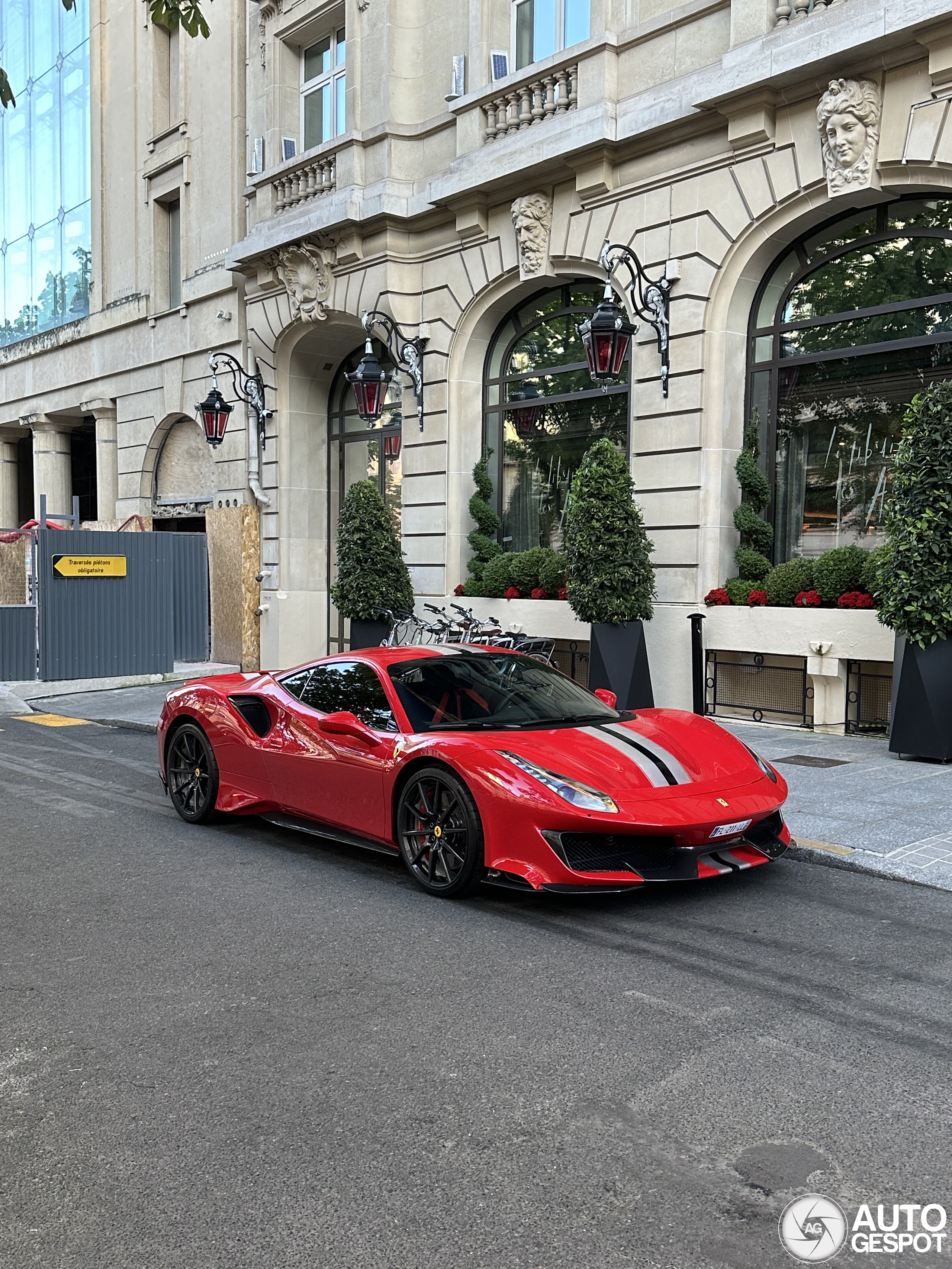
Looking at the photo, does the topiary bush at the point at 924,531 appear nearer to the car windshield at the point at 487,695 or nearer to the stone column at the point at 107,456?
the car windshield at the point at 487,695

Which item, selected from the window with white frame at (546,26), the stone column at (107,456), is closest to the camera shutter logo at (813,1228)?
the window with white frame at (546,26)

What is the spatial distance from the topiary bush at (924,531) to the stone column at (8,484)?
2608 cm

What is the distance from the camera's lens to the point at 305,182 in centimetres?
1786

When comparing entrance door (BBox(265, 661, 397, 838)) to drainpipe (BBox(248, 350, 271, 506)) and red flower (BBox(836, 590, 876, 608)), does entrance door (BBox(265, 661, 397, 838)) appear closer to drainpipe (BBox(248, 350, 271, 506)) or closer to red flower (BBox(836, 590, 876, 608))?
red flower (BBox(836, 590, 876, 608))

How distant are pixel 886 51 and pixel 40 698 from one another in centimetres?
1328

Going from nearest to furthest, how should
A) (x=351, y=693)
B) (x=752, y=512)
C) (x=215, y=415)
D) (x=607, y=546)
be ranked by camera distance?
(x=351, y=693) < (x=607, y=546) < (x=752, y=512) < (x=215, y=415)

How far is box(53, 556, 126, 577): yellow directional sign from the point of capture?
16.9 metres

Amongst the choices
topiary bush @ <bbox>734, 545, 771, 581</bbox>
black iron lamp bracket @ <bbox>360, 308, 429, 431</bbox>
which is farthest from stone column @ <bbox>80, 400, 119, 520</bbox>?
topiary bush @ <bbox>734, 545, 771, 581</bbox>

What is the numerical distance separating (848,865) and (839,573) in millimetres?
5547

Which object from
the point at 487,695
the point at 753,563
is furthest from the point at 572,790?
the point at 753,563

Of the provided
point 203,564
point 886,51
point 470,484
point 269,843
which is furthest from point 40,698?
point 886,51

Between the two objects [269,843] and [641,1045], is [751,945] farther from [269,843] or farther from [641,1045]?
[269,843]

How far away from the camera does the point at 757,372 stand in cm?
1286

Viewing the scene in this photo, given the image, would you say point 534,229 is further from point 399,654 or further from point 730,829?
point 730,829
